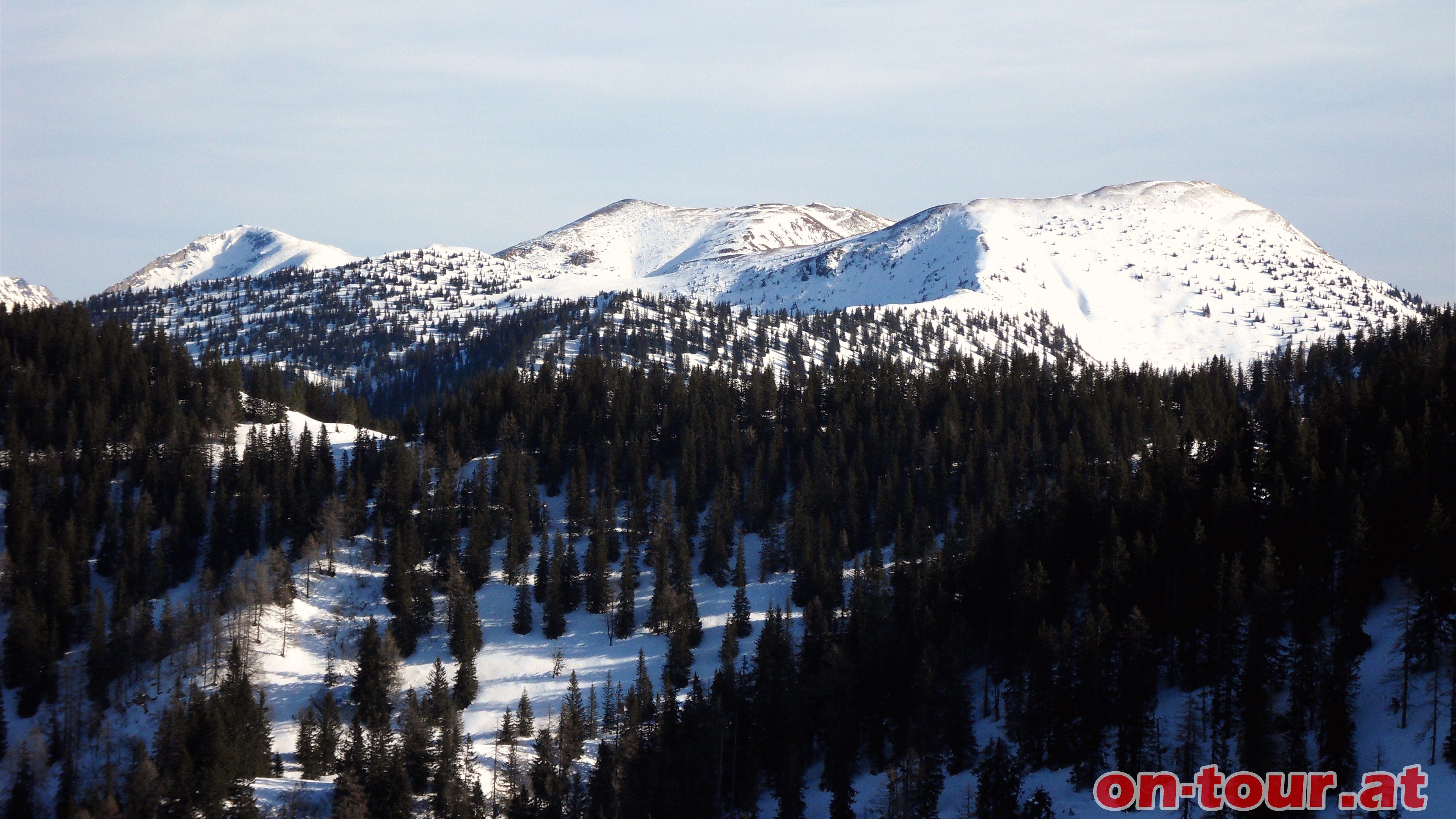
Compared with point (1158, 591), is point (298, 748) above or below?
below

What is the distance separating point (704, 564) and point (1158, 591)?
234 feet

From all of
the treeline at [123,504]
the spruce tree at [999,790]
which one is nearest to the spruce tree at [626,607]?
the treeline at [123,504]

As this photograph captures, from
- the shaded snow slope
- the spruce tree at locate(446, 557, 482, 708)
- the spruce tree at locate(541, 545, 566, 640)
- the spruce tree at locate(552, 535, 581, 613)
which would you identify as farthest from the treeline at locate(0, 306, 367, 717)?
the spruce tree at locate(541, 545, 566, 640)

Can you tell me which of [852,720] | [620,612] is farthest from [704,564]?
[852,720]

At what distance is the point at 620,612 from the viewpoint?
141m

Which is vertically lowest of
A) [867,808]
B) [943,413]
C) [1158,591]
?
[867,808]

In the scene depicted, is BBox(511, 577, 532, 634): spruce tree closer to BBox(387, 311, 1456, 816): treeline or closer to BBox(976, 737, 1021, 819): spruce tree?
BBox(387, 311, 1456, 816): treeline

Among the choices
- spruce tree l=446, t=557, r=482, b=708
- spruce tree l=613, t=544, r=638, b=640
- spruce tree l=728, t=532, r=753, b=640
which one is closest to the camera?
spruce tree l=446, t=557, r=482, b=708

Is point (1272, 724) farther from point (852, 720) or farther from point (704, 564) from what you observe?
point (704, 564)

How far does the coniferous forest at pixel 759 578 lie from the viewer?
87.4m

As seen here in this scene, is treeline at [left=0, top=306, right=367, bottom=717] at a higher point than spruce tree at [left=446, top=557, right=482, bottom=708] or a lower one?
higher

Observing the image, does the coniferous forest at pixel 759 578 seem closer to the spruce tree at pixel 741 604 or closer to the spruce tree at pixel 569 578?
the spruce tree at pixel 569 578

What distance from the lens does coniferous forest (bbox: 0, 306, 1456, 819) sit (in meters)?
87.4

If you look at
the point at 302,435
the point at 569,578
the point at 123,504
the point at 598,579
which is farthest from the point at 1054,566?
the point at 123,504
